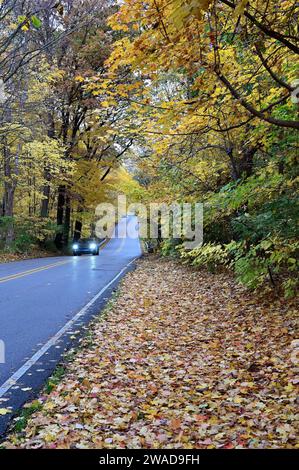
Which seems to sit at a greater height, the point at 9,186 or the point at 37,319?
the point at 9,186

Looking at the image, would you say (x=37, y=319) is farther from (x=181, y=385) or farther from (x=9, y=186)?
(x=9, y=186)

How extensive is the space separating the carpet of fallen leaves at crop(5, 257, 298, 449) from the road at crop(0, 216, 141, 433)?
17.0 inches

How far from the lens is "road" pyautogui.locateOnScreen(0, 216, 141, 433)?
17.8 feet

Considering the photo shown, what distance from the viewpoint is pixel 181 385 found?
17.3 feet

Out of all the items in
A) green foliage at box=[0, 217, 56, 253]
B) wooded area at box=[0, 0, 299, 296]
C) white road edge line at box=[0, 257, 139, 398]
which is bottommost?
white road edge line at box=[0, 257, 139, 398]

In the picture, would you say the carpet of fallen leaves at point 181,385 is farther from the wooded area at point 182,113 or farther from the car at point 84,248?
the car at point 84,248

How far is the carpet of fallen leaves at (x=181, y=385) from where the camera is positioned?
3.94 metres

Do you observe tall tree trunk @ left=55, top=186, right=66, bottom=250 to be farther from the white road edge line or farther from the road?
the white road edge line

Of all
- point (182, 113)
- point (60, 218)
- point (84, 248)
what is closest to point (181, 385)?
point (182, 113)

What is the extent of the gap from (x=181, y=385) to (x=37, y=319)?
4.37 m

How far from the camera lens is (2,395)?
489cm

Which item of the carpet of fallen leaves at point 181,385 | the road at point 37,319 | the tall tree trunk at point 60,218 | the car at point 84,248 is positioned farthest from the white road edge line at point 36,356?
the tall tree trunk at point 60,218

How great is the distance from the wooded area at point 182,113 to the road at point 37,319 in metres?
3.75

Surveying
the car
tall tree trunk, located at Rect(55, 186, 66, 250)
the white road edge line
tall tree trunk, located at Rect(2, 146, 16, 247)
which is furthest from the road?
tall tree trunk, located at Rect(55, 186, 66, 250)
